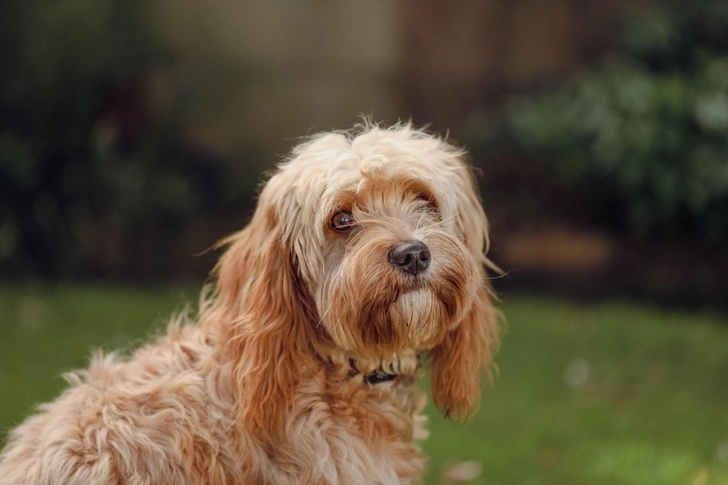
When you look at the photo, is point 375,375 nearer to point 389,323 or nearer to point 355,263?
point 389,323

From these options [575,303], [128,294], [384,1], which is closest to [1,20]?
[128,294]

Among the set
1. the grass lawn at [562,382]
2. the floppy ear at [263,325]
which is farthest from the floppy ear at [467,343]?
the grass lawn at [562,382]

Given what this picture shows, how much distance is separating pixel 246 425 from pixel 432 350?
0.82 m

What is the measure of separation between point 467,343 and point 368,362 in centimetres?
42

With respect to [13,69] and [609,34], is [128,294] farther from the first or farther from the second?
[609,34]

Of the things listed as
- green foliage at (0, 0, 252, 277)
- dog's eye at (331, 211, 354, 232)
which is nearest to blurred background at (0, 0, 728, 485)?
green foliage at (0, 0, 252, 277)

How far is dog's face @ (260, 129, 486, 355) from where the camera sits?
2682 millimetres

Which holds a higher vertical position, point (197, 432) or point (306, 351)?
point (306, 351)

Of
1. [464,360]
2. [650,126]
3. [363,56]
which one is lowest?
[464,360]

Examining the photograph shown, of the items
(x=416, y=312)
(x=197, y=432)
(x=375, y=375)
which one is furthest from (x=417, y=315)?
(x=197, y=432)

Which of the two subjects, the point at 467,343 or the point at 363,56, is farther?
the point at 363,56

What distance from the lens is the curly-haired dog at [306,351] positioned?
2.66 m

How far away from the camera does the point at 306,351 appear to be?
2918 mm

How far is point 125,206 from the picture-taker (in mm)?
7434
